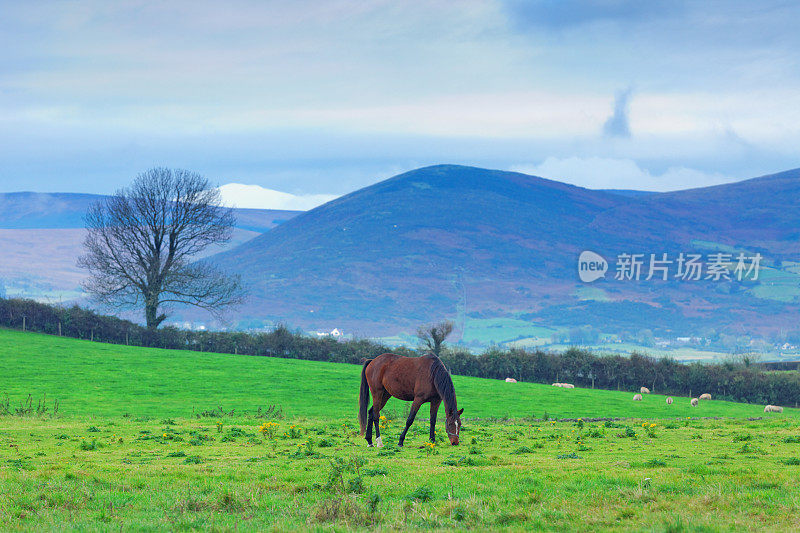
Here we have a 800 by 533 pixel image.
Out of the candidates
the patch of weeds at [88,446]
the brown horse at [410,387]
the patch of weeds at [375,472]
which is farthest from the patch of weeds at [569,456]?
the patch of weeds at [88,446]

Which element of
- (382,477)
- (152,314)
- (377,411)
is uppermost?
(152,314)

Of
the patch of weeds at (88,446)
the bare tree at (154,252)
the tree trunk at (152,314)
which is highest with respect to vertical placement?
the bare tree at (154,252)

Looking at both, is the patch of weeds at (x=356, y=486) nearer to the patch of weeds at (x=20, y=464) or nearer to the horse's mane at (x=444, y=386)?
the horse's mane at (x=444, y=386)

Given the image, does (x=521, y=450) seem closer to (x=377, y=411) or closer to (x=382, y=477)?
(x=377, y=411)

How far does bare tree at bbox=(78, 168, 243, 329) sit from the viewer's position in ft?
227

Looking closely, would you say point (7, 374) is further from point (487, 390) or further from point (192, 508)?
point (192, 508)

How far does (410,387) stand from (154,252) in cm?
5609

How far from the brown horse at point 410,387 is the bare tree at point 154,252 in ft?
162

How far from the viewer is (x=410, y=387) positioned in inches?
808

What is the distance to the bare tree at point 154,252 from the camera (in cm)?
6931

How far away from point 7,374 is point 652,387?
49661 mm

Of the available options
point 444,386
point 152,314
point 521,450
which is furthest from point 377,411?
point 152,314

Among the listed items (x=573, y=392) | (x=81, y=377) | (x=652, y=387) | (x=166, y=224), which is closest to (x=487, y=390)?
(x=573, y=392)

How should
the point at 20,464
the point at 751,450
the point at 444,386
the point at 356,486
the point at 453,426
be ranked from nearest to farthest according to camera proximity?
1. the point at 356,486
2. the point at 20,464
3. the point at 751,450
4. the point at 444,386
5. the point at 453,426
